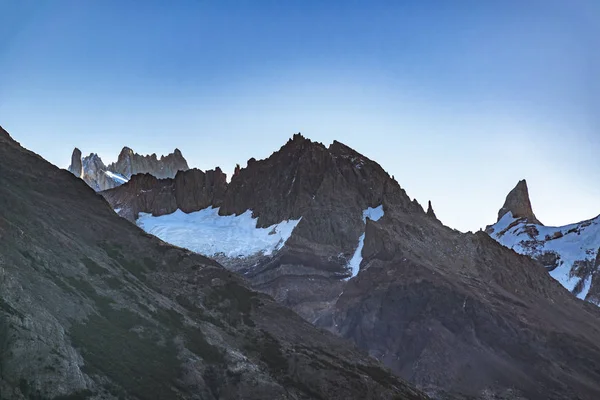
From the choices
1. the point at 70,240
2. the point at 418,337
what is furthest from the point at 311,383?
the point at 418,337

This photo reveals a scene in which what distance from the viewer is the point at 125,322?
10725 centimetres

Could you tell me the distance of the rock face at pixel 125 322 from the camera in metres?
82.3

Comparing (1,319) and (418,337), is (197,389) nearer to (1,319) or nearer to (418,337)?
(1,319)

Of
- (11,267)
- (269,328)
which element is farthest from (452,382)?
(11,267)

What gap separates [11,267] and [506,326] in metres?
144

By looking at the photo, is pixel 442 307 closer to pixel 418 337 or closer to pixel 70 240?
pixel 418 337

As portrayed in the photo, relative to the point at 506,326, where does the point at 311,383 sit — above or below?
below

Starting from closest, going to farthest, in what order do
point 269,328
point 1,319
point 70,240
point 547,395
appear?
point 1,319
point 70,240
point 269,328
point 547,395

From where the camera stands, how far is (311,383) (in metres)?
117

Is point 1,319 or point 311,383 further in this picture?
point 311,383

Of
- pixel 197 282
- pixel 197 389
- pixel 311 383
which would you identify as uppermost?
pixel 197 282

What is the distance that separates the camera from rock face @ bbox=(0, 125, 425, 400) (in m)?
82.3

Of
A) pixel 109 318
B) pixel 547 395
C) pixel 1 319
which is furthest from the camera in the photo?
pixel 547 395

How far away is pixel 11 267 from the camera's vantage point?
315ft
